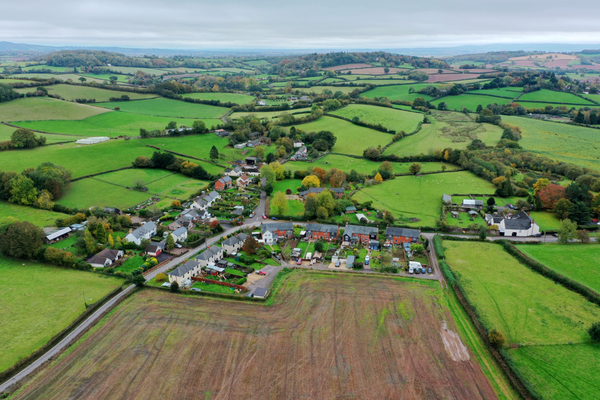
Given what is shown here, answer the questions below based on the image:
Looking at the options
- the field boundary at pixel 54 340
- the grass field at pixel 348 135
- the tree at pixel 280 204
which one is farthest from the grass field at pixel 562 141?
the field boundary at pixel 54 340

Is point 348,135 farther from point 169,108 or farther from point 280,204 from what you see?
point 169,108

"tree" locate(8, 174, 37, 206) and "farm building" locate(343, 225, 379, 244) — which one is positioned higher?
"tree" locate(8, 174, 37, 206)

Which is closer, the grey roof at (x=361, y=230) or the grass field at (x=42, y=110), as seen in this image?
the grey roof at (x=361, y=230)

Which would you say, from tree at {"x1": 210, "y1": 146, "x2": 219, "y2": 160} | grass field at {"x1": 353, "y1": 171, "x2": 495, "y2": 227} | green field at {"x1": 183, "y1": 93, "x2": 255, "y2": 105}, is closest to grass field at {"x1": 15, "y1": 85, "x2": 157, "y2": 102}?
green field at {"x1": 183, "y1": 93, "x2": 255, "y2": 105}

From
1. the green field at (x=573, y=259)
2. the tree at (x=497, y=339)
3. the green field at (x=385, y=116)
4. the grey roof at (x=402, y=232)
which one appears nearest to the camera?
the tree at (x=497, y=339)

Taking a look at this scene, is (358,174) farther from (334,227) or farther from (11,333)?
(11,333)

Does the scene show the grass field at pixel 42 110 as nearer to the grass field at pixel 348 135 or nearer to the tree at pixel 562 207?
the grass field at pixel 348 135

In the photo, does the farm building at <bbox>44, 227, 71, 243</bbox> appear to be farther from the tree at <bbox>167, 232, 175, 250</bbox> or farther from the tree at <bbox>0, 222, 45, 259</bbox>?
the tree at <bbox>167, 232, 175, 250</bbox>

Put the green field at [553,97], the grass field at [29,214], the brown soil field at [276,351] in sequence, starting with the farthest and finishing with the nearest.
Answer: the green field at [553,97] → the grass field at [29,214] → the brown soil field at [276,351]
